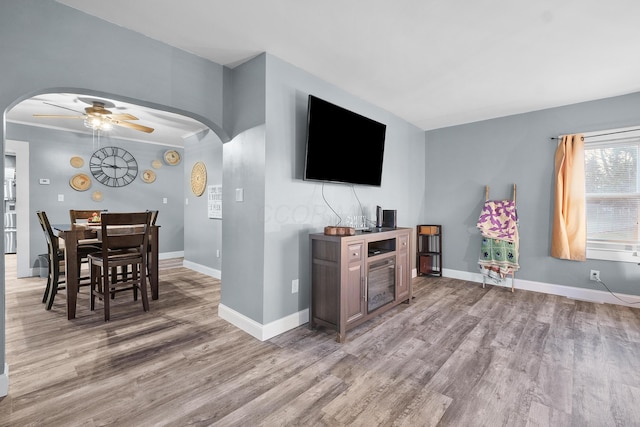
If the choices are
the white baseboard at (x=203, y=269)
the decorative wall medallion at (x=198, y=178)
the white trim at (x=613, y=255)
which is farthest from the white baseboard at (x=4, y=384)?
the white trim at (x=613, y=255)

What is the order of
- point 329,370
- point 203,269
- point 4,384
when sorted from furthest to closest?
point 203,269
point 329,370
point 4,384

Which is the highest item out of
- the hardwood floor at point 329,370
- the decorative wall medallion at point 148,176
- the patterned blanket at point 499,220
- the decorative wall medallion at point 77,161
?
the decorative wall medallion at point 77,161

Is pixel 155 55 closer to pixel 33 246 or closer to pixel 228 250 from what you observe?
pixel 228 250

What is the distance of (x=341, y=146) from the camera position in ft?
9.79

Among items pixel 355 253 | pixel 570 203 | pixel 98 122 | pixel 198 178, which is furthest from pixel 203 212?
pixel 570 203

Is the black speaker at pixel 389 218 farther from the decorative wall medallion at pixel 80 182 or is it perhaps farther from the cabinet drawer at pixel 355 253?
the decorative wall medallion at pixel 80 182

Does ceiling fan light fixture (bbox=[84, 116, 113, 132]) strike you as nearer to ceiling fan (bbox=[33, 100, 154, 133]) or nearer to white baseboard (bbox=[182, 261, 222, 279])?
ceiling fan (bbox=[33, 100, 154, 133])

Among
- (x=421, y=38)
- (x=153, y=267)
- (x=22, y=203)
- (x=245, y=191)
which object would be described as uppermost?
(x=421, y=38)

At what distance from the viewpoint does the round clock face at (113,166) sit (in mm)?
5336

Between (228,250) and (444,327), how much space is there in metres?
2.17

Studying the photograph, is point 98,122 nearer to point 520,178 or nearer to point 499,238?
point 499,238

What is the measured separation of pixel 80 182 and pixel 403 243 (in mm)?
5512

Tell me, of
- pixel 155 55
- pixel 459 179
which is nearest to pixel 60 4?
pixel 155 55

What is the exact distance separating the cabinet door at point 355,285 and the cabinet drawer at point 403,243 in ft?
2.36
